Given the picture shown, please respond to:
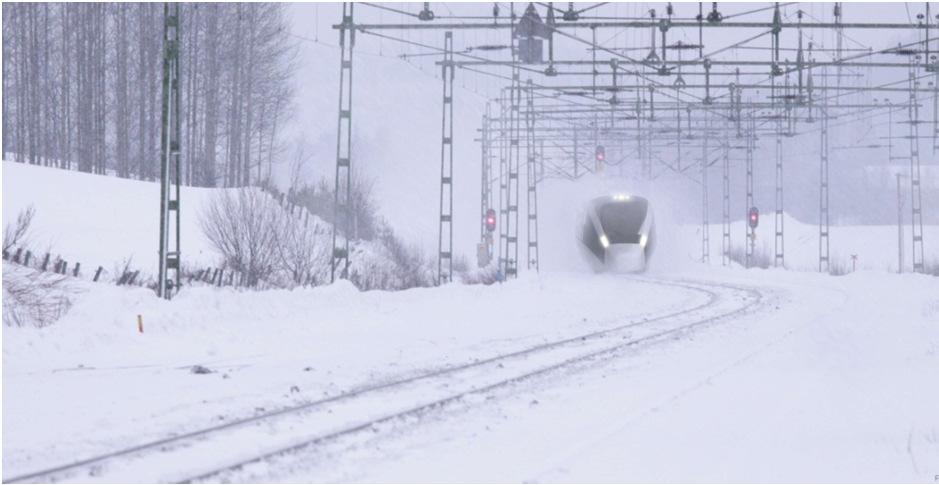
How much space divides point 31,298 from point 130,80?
4263 centimetres

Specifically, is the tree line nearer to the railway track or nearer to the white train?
the white train

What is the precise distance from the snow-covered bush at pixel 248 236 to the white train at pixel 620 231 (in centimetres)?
1813

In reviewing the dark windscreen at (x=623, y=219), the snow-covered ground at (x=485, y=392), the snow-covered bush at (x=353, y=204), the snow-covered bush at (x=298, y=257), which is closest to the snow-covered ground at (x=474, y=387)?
the snow-covered ground at (x=485, y=392)

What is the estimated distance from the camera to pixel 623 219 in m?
46.3

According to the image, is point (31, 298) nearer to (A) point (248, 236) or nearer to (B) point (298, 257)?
(A) point (248, 236)

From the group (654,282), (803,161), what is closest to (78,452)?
(654,282)

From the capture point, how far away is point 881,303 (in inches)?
1298

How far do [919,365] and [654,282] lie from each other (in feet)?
88.8

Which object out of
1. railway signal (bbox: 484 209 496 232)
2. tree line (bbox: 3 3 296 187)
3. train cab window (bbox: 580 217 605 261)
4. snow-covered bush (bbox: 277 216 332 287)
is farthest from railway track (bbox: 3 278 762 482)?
tree line (bbox: 3 3 296 187)

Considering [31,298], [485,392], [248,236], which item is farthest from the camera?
[248,236]

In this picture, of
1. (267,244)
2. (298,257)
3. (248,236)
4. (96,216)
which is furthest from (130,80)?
(267,244)

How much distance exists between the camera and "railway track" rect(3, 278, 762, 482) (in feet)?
28.9

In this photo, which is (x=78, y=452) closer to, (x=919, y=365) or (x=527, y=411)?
(x=527, y=411)

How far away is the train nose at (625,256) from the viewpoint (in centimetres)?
4644
